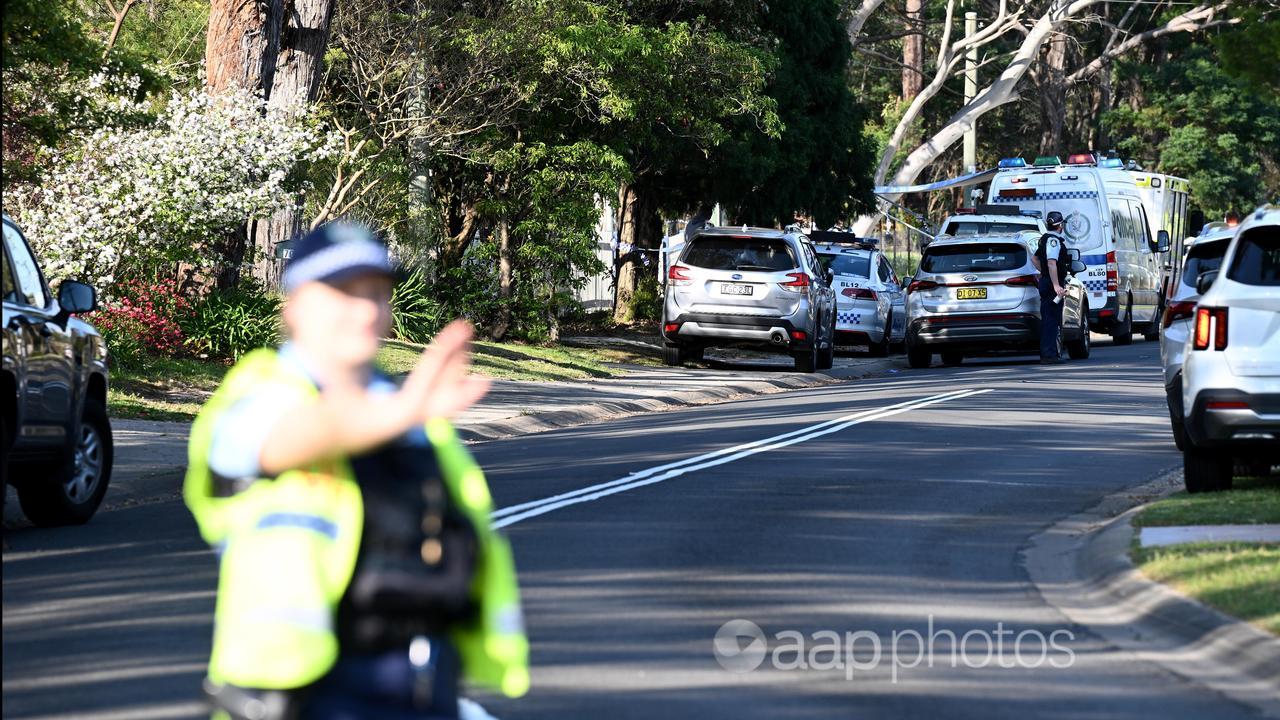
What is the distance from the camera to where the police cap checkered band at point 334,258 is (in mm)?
3615

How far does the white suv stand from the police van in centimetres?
2154

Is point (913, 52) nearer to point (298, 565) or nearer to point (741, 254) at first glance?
point (741, 254)

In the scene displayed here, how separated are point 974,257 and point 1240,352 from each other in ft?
54.4

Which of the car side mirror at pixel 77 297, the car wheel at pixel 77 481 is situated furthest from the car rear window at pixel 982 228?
the car side mirror at pixel 77 297

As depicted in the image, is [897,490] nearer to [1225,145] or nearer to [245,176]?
[245,176]

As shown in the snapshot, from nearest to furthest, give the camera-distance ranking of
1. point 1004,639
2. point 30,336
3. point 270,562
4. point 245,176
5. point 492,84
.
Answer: point 270,562 → point 1004,639 → point 30,336 → point 245,176 → point 492,84

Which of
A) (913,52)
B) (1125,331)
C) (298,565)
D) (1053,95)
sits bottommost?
(1125,331)

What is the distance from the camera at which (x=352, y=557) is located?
139 inches

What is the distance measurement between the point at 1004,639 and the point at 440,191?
2173 centimetres

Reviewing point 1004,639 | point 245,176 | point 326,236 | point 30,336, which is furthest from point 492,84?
point 326,236

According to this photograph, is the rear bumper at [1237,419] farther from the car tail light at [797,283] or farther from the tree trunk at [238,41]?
the car tail light at [797,283]

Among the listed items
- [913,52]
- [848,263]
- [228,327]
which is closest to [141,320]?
[228,327]

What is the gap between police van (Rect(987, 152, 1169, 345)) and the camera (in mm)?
34844

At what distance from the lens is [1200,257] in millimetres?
16578
